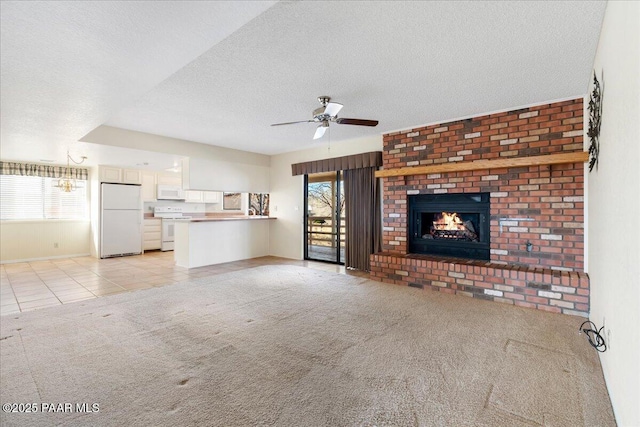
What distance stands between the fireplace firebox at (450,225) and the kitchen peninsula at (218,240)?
3.58 metres

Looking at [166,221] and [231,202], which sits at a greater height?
[231,202]

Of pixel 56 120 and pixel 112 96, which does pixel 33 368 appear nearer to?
pixel 112 96

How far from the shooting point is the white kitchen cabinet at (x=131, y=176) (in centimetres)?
728

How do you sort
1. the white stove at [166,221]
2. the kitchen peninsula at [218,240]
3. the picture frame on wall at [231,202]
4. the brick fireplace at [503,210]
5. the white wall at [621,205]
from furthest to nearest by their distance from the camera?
the picture frame on wall at [231,202] → the white stove at [166,221] → the kitchen peninsula at [218,240] → the brick fireplace at [503,210] → the white wall at [621,205]

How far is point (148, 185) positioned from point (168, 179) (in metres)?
0.54

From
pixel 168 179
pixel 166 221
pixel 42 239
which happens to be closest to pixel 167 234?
pixel 166 221

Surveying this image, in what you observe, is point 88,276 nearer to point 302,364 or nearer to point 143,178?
point 143,178

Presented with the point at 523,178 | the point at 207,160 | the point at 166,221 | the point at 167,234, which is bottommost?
the point at 167,234

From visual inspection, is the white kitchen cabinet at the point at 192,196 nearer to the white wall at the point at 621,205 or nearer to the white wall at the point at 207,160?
the white wall at the point at 207,160

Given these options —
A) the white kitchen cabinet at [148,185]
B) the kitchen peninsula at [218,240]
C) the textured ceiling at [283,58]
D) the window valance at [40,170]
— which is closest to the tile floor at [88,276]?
→ the kitchen peninsula at [218,240]

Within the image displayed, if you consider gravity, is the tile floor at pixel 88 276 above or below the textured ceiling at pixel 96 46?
below

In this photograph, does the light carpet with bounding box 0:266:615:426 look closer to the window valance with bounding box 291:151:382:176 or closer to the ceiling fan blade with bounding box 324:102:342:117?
the ceiling fan blade with bounding box 324:102:342:117

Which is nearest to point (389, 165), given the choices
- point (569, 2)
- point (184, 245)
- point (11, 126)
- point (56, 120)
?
point (569, 2)

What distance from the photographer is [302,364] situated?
212cm
